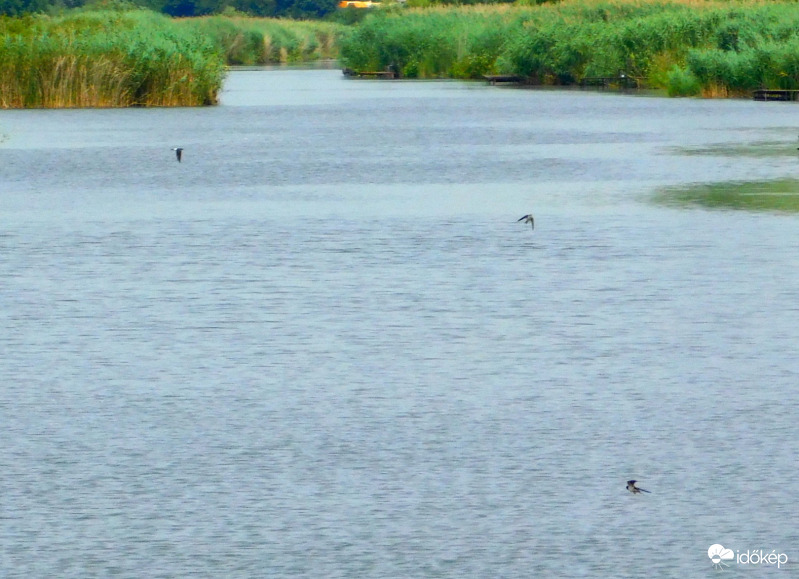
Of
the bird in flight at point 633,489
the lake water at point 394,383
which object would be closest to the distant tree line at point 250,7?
the lake water at point 394,383

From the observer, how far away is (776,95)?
120 ft

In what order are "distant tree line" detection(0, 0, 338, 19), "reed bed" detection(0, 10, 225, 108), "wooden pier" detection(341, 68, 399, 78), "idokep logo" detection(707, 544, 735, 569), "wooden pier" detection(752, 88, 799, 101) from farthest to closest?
"distant tree line" detection(0, 0, 338, 19) < "wooden pier" detection(341, 68, 399, 78) < "wooden pier" detection(752, 88, 799, 101) < "reed bed" detection(0, 10, 225, 108) < "idokep logo" detection(707, 544, 735, 569)

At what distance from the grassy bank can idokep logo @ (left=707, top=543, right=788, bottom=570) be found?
105 ft

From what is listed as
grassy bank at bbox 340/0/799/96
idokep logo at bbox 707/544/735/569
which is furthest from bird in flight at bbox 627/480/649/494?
grassy bank at bbox 340/0/799/96

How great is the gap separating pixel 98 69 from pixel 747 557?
2985cm

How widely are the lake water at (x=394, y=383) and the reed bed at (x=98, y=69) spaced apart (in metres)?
15.7

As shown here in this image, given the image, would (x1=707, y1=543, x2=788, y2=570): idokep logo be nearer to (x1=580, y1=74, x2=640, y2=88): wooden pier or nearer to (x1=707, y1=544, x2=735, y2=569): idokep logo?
(x1=707, y1=544, x2=735, y2=569): idokep logo

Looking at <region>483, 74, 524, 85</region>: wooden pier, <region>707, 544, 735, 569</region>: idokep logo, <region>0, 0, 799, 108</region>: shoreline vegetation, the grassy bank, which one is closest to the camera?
<region>707, 544, 735, 569</region>: idokep logo

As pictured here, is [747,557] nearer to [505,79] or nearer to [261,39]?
[505,79]

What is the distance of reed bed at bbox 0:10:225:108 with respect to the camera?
33750 mm

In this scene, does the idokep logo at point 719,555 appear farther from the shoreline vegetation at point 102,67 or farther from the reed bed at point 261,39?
the reed bed at point 261,39

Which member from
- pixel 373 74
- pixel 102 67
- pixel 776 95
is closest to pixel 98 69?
pixel 102 67

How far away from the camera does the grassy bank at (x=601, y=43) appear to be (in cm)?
A: 3825

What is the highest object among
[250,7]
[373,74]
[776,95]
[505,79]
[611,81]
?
[250,7]
